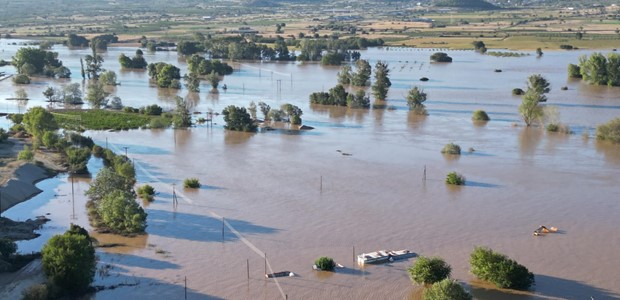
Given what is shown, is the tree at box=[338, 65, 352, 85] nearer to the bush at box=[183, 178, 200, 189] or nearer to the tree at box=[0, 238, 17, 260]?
the bush at box=[183, 178, 200, 189]

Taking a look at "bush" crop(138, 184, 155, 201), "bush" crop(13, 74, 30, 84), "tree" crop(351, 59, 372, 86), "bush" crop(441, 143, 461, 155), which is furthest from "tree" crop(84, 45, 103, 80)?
"bush" crop(138, 184, 155, 201)

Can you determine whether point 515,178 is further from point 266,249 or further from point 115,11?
point 115,11

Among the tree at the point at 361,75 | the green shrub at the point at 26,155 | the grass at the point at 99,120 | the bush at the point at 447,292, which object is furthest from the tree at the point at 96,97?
the bush at the point at 447,292

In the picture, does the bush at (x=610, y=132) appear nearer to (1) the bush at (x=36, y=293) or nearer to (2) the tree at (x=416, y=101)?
(2) the tree at (x=416, y=101)

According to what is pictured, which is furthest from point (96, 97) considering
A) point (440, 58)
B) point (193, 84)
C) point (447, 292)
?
point (440, 58)

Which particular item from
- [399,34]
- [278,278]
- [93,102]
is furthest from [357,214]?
[399,34]
